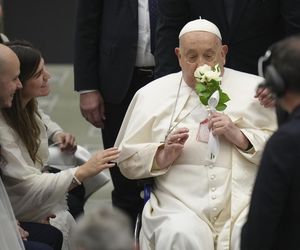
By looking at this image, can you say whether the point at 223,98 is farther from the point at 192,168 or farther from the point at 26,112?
the point at 26,112

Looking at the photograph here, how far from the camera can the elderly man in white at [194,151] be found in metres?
4.43

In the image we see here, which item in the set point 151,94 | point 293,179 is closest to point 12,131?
point 151,94

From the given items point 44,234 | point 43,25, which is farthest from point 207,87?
point 43,25

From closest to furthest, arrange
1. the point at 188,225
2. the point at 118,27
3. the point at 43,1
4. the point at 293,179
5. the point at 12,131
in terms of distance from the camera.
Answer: the point at 293,179, the point at 188,225, the point at 12,131, the point at 118,27, the point at 43,1

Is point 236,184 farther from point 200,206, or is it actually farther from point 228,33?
point 228,33

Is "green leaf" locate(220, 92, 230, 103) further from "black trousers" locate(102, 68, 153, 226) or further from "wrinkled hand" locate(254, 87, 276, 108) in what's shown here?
"black trousers" locate(102, 68, 153, 226)

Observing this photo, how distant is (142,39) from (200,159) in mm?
1256

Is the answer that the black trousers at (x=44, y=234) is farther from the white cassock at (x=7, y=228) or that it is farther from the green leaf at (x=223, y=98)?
the green leaf at (x=223, y=98)

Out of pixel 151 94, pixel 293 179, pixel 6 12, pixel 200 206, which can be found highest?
pixel 293 179

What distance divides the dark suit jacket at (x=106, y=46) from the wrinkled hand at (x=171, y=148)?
109 cm

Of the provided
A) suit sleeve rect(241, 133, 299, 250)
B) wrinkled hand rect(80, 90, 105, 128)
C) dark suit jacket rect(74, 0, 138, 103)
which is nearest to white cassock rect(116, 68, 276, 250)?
dark suit jacket rect(74, 0, 138, 103)

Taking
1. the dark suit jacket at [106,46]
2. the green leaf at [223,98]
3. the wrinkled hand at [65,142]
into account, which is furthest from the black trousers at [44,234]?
the dark suit jacket at [106,46]

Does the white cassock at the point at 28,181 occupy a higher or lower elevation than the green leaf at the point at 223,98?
lower

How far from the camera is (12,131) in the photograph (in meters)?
4.66
